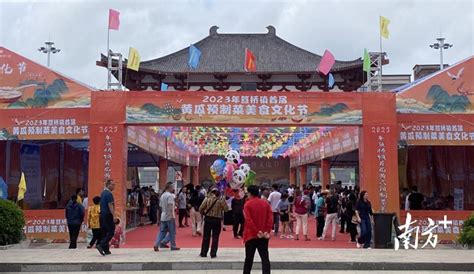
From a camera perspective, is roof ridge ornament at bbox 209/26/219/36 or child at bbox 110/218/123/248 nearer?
child at bbox 110/218/123/248

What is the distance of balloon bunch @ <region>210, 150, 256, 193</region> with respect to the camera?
63.5 feet

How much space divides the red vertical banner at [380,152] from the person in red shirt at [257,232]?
6440 mm

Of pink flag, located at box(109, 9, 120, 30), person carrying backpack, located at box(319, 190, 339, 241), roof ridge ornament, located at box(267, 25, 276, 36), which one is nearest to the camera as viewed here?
person carrying backpack, located at box(319, 190, 339, 241)

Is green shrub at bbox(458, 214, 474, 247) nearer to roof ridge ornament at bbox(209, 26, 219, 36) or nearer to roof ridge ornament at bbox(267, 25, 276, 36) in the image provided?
roof ridge ornament at bbox(267, 25, 276, 36)

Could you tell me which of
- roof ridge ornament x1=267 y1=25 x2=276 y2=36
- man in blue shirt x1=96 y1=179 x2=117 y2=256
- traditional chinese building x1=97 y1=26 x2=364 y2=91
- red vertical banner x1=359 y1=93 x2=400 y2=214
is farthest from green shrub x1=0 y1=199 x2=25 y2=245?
Answer: roof ridge ornament x1=267 y1=25 x2=276 y2=36

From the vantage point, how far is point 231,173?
66.0ft

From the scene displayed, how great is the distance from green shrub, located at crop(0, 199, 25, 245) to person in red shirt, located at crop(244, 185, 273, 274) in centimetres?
703

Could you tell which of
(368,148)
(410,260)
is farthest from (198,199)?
(410,260)

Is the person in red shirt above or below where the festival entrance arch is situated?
below

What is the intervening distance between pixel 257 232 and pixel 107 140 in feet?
23.0

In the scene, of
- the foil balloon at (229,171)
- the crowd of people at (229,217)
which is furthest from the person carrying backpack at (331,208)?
the foil balloon at (229,171)

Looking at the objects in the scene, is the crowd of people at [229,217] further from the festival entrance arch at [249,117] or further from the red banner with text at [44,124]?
the red banner with text at [44,124]

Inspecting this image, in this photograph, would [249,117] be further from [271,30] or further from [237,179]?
[271,30]

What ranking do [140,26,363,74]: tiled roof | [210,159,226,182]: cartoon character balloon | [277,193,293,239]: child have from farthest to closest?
[140,26,363,74]: tiled roof, [210,159,226,182]: cartoon character balloon, [277,193,293,239]: child
